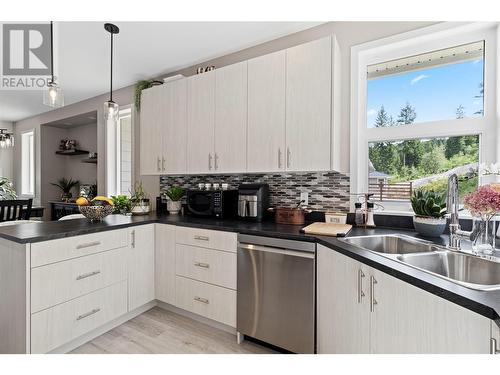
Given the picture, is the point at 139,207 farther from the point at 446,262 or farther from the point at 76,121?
the point at 76,121

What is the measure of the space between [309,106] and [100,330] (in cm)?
242

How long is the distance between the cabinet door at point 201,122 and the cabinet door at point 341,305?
1379 mm

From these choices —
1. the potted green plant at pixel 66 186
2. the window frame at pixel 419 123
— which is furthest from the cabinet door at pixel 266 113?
the potted green plant at pixel 66 186

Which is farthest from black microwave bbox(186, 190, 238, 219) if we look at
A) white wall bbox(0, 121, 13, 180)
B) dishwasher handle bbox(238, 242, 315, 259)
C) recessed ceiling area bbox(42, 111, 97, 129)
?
white wall bbox(0, 121, 13, 180)

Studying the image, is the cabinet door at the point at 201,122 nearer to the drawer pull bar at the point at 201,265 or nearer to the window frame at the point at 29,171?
the drawer pull bar at the point at 201,265

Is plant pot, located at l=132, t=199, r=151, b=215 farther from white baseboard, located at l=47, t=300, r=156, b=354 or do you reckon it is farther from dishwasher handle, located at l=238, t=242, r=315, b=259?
dishwasher handle, located at l=238, t=242, r=315, b=259

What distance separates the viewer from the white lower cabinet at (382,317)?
2.70 ft

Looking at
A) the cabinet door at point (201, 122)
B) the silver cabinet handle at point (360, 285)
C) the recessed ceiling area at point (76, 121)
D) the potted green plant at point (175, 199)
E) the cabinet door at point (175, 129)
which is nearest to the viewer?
the silver cabinet handle at point (360, 285)

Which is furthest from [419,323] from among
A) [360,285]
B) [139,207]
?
[139,207]

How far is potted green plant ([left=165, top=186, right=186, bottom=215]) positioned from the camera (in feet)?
9.50

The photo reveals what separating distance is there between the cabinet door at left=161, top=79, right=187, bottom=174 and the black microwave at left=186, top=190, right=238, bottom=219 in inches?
12.5

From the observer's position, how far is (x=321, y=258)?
159 cm
